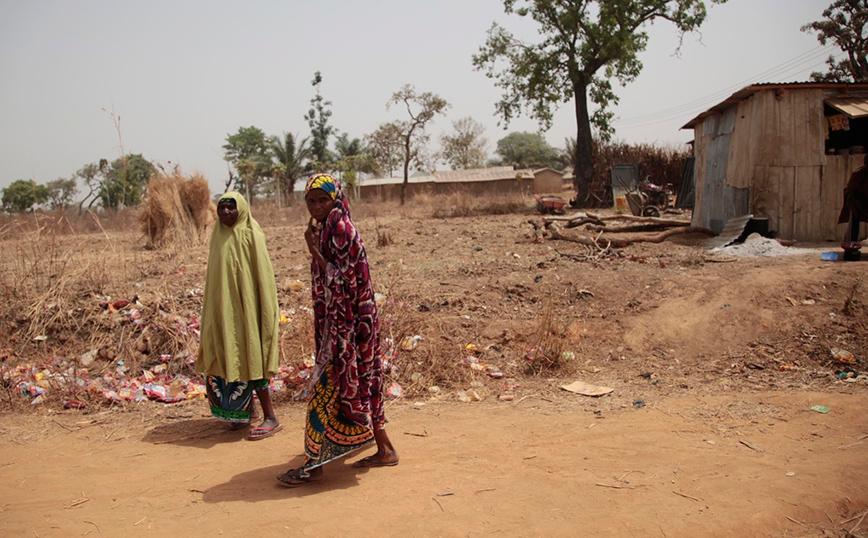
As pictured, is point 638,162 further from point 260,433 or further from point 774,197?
point 260,433

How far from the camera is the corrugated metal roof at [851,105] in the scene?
353 inches

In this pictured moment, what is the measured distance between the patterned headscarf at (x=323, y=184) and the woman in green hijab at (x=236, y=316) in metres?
0.98

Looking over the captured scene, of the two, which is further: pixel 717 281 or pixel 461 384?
pixel 717 281

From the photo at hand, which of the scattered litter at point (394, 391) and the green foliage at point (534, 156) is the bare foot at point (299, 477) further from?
the green foliage at point (534, 156)

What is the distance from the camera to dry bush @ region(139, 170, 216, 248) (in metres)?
12.2

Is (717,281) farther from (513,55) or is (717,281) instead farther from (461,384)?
(513,55)

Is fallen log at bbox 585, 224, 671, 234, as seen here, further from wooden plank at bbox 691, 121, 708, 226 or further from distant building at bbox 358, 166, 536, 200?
distant building at bbox 358, 166, 536, 200

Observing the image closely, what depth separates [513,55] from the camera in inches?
885

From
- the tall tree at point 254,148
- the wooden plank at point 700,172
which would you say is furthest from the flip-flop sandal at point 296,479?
the tall tree at point 254,148

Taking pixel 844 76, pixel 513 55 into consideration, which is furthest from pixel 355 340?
pixel 844 76

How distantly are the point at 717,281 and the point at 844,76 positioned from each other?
→ 24.4 m

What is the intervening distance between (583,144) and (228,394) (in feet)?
66.8

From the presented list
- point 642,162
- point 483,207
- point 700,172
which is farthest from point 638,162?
point 700,172

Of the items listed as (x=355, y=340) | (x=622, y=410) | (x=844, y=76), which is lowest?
(x=622, y=410)
